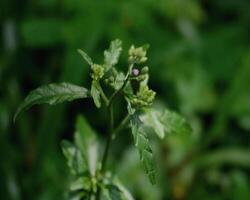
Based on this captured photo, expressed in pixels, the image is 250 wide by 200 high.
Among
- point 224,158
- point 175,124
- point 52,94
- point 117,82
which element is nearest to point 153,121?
point 175,124

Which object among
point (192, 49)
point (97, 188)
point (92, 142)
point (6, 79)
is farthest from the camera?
point (192, 49)

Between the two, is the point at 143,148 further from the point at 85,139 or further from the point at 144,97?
the point at 85,139

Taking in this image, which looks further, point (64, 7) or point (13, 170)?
point (64, 7)

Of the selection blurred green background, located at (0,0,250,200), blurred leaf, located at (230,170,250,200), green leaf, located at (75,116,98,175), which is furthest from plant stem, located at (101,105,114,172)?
blurred leaf, located at (230,170,250,200)

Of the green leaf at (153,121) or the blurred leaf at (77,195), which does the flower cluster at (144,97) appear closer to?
the green leaf at (153,121)

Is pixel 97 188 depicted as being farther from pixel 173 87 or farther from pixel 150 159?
→ pixel 173 87

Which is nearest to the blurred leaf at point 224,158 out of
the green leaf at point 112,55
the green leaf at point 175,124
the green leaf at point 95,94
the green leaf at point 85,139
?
the green leaf at point 85,139

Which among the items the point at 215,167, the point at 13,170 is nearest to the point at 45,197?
the point at 13,170
